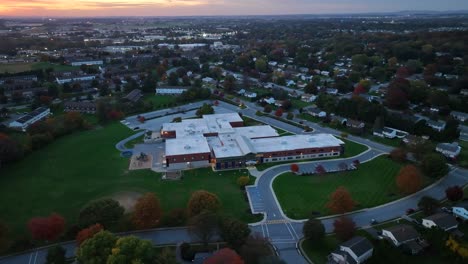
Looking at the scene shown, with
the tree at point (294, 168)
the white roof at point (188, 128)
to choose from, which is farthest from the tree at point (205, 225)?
the white roof at point (188, 128)

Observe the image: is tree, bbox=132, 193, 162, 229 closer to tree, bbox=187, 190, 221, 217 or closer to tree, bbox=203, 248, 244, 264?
tree, bbox=187, 190, 221, 217

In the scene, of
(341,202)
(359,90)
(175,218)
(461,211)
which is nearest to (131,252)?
(175,218)

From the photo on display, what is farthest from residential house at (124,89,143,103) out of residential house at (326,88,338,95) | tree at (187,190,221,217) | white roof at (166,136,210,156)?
tree at (187,190,221,217)

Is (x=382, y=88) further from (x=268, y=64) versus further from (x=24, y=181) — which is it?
(x=24, y=181)

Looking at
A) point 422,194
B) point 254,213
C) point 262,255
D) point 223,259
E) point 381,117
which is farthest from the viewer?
point 381,117

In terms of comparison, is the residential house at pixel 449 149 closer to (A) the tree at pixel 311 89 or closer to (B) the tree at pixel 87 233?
(A) the tree at pixel 311 89

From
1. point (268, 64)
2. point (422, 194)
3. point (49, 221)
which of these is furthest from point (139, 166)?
point (268, 64)
